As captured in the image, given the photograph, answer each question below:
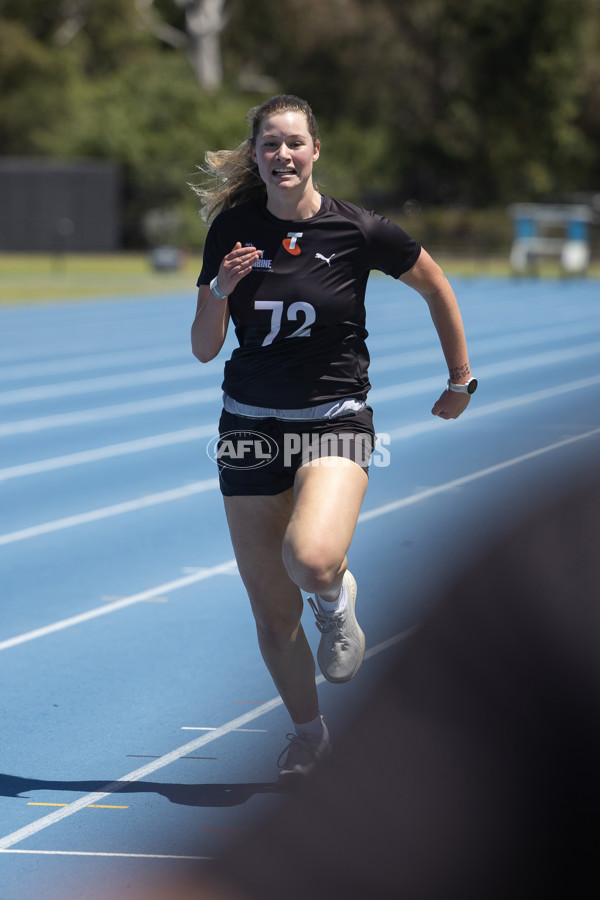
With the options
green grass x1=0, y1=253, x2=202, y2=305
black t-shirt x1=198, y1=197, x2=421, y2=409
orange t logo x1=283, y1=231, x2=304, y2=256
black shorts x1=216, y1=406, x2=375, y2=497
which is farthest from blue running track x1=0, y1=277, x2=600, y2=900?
green grass x1=0, y1=253, x2=202, y2=305

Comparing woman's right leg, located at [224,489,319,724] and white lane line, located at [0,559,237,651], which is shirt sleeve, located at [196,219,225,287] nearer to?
woman's right leg, located at [224,489,319,724]

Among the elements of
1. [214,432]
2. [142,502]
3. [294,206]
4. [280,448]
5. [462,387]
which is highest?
[214,432]

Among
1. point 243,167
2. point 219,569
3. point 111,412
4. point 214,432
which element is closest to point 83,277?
point 111,412

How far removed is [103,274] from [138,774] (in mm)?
35116

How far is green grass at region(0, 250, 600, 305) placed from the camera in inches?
1238

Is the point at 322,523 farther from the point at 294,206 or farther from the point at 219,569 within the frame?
the point at 219,569

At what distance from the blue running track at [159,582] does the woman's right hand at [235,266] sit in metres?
0.99

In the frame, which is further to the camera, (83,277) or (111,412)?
(83,277)

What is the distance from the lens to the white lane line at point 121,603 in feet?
20.7

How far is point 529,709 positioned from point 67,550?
5.89 m

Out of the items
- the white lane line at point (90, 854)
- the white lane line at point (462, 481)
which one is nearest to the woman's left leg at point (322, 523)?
the white lane line at point (90, 854)

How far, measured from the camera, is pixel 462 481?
10.1 meters

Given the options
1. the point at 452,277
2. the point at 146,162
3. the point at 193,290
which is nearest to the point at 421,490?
the point at 193,290

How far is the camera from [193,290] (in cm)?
3331
